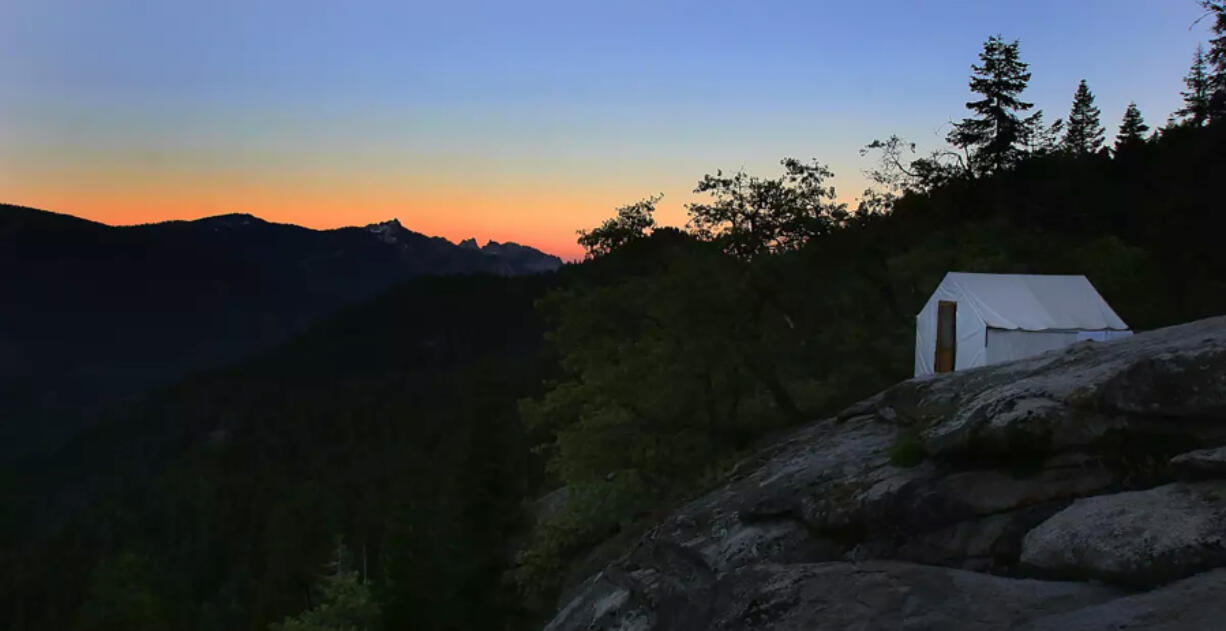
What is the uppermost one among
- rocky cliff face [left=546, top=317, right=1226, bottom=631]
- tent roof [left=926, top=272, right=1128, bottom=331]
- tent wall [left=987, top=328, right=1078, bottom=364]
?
tent roof [left=926, top=272, right=1128, bottom=331]

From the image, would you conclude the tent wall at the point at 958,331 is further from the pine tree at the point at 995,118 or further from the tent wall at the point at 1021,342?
the pine tree at the point at 995,118

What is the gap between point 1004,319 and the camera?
21.8 meters

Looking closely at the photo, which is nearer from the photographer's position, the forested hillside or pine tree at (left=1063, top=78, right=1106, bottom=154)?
the forested hillside

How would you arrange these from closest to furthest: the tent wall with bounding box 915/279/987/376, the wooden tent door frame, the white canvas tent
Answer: the white canvas tent < the tent wall with bounding box 915/279/987/376 < the wooden tent door frame

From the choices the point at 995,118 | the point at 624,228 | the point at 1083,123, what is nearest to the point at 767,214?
the point at 624,228

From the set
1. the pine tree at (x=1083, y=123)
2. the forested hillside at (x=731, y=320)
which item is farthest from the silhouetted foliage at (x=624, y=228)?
the pine tree at (x=1083, y=123)

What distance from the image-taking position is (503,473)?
134 ft

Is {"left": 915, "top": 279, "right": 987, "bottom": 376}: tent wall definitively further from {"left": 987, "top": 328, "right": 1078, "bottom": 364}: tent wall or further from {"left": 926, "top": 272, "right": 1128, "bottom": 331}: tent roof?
{"left": 987, "top": 328, "right": 1078, "bottom": 364}: tent wall

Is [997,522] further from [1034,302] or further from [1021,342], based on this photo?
[1034,302]

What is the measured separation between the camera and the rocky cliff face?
6242mm

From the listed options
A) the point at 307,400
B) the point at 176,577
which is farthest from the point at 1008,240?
the point at 307,400

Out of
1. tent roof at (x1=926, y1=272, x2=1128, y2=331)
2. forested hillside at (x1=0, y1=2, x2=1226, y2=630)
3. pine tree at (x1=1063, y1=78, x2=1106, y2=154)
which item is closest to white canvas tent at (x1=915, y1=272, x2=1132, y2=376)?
tent roof at (x1=926, y1=272, x2=1128, y2=331)

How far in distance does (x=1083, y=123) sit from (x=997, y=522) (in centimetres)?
9731

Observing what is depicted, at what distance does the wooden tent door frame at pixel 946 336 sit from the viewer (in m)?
23.1
